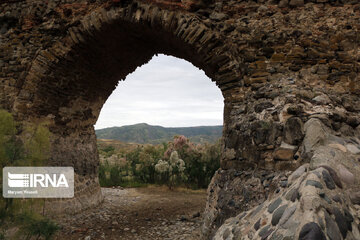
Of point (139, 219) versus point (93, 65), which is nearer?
point (93, 65)

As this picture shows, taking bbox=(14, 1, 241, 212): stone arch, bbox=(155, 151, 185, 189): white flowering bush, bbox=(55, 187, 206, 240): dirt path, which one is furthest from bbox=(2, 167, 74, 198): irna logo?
bbox=(155, 151, 185, 189): white flowering bush

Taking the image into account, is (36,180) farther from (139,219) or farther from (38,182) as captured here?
(139,219)

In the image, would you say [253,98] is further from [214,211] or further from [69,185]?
[69,185]

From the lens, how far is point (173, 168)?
27.5ft

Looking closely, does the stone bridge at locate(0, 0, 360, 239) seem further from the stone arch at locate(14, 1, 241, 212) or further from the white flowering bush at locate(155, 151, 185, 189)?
the white flowering bush at locate(155, 151, 185, 189)

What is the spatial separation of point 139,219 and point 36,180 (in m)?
2.21

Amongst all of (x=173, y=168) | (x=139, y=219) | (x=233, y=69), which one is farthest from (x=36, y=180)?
(x=173, y=168)

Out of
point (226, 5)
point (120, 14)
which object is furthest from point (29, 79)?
point (226, 5)

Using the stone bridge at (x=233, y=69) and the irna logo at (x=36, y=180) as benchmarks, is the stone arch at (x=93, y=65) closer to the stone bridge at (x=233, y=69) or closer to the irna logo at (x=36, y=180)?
the stone bridge at (x=233, y=69)

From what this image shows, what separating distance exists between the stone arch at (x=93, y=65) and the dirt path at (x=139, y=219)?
0.47 m

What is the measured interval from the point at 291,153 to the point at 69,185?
14.4 feet

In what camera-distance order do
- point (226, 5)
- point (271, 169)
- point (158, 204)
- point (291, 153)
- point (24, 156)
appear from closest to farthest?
1. point (291, 153)
2. point (271, 169)
3. point (24, 156)
4. point (226, 5)
5. point (158, 204)

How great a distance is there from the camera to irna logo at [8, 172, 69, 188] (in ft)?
9.74

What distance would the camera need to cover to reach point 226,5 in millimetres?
3541
